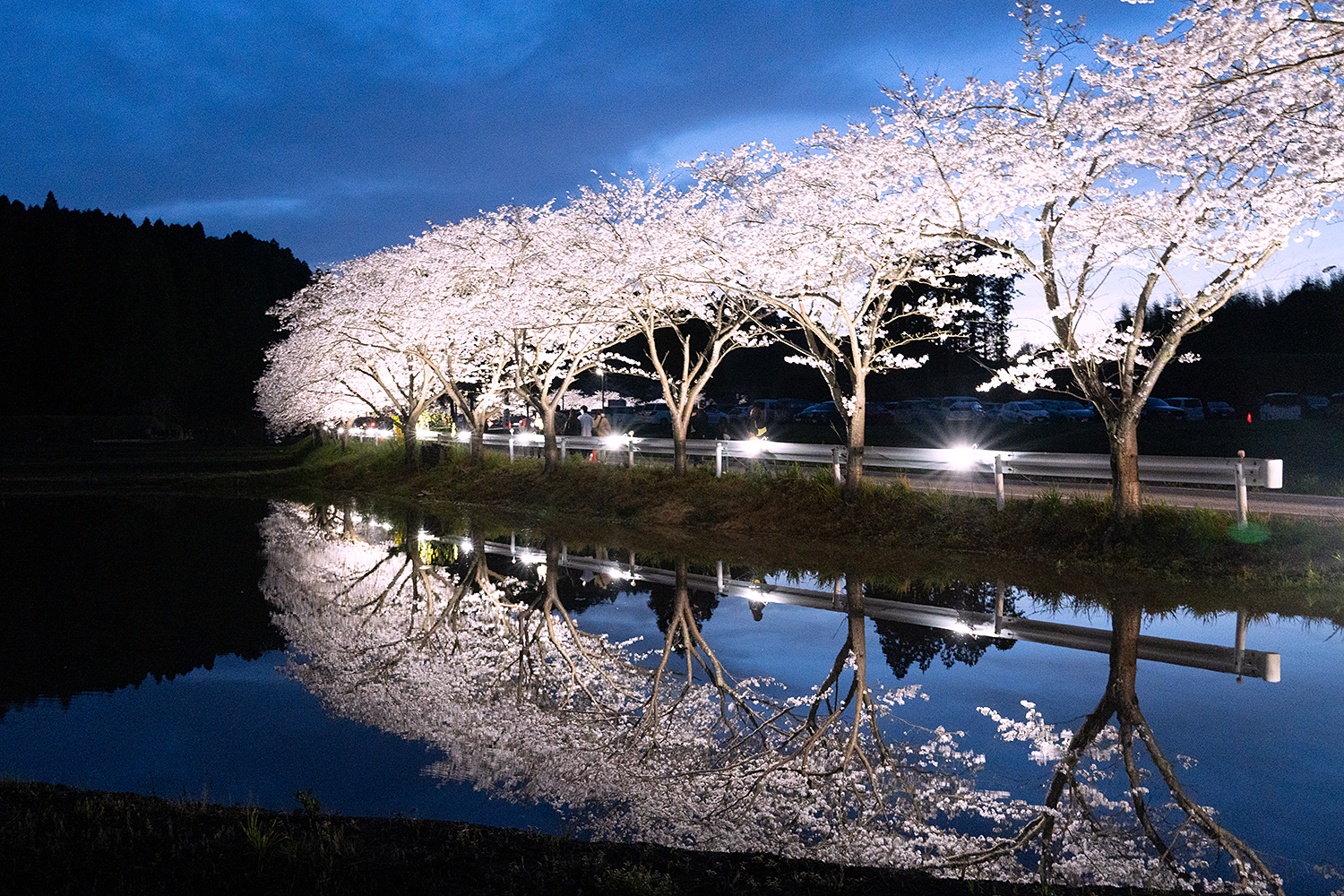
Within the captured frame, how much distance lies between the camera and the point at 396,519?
25.5m

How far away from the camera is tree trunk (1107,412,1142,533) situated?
13703 mm

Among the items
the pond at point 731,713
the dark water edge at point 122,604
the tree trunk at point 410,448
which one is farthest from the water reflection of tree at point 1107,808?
the tree trunk at point 410,448

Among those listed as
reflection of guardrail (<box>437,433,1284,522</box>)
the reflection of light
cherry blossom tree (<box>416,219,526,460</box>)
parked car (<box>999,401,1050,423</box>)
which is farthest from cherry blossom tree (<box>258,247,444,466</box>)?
parked car (<box>999,401,1050,423</box>)

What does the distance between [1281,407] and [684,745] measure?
45777 millimetres

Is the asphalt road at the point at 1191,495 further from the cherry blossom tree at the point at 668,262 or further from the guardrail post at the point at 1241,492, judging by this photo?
the cherry blossom tree at the point at 668,262

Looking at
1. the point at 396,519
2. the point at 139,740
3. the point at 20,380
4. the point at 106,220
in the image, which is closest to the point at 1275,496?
the point at 139,740

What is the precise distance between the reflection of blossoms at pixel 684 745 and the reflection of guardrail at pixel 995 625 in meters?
0.89

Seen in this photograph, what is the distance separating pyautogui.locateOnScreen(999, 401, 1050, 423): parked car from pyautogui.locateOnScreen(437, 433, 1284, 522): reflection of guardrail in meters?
25.3

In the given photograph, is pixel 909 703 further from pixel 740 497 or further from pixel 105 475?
pixel 105 475

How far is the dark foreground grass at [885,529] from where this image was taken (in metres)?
12.7

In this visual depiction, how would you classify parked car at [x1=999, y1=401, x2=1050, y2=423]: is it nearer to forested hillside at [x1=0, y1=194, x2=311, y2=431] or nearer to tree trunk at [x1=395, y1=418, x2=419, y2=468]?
tree trunk at [x1=395, y1=418, x2=419, y2=468]

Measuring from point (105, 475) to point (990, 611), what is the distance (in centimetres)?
4168

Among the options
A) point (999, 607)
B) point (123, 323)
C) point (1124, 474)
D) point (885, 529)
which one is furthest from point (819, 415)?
point (123, 323)

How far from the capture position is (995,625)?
11008 millimetres
